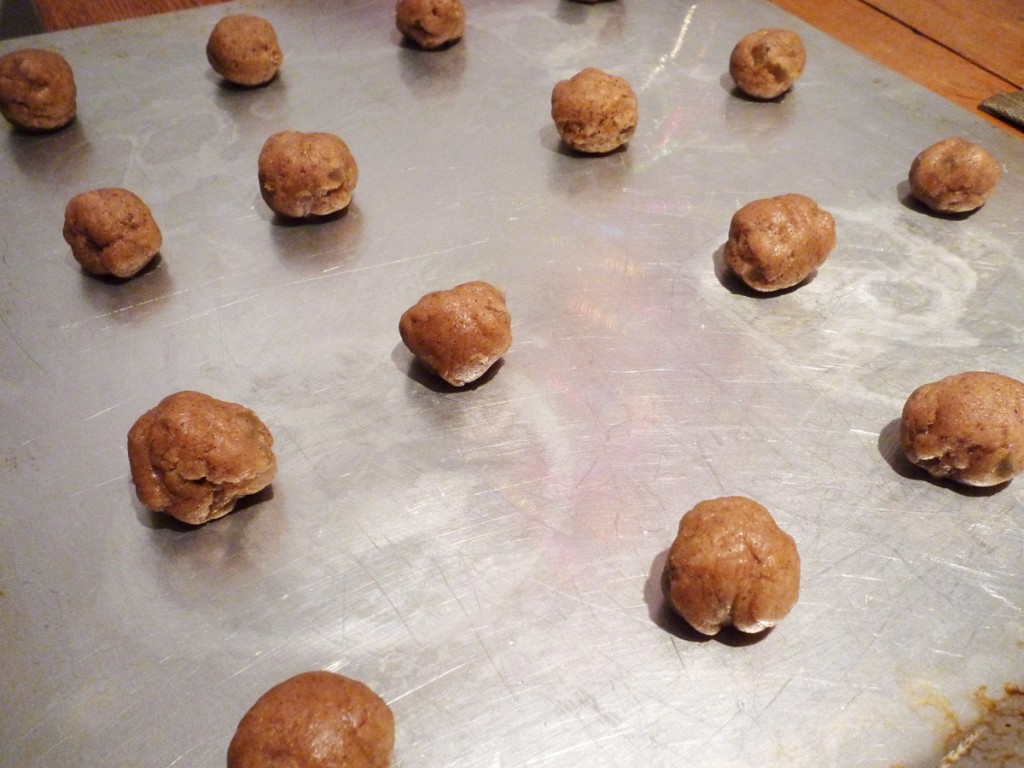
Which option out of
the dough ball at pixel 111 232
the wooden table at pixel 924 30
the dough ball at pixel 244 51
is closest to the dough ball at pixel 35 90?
the dough ball at pixel 244 51

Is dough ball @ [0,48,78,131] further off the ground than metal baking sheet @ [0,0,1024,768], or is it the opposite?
dough ball @ [0,48,78,131]

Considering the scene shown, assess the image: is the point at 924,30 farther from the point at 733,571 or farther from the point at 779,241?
the point at 733,571

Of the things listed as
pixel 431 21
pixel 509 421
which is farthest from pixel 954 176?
pixel 431 21

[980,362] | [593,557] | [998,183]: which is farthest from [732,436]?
[998,183]

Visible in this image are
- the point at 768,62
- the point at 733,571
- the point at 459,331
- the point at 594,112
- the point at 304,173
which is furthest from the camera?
the point at 768,62

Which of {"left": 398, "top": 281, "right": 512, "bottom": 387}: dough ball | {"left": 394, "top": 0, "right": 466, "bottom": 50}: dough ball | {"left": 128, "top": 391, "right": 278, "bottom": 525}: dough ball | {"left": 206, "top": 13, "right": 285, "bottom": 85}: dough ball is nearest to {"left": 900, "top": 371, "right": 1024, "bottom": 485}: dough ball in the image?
{"left": 398, "top": 281, "right": 512, "bottom": 387}: dough ball

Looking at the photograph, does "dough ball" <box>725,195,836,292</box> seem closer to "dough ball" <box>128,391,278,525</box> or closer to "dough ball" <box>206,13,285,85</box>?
"dough ball" <box>128,391,278,525</box>

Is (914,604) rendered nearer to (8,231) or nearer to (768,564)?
(768,564)
